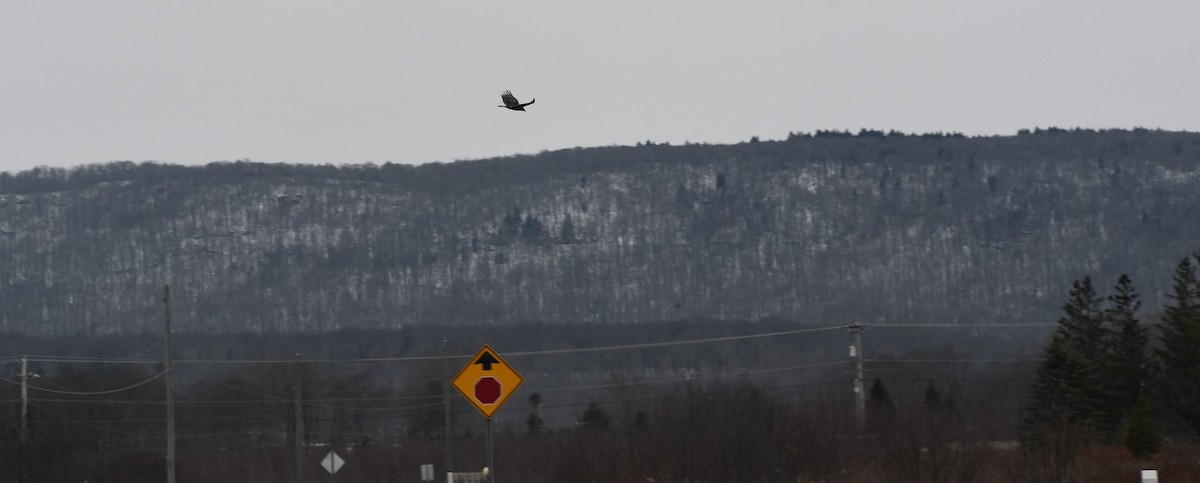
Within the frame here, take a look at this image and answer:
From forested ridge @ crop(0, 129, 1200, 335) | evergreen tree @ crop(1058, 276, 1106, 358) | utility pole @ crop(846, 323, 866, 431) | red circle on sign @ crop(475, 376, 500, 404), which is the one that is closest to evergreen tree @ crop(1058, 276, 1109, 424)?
evergreen tree @ crop(1058, 276, 1106, 358)

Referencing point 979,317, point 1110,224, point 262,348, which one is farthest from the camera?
point 1110,224

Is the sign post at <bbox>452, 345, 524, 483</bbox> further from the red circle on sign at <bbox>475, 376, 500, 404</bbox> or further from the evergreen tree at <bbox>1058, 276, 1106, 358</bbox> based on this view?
the evergreen tree at <bbox>1058, 276, 1106, 358</bbox>

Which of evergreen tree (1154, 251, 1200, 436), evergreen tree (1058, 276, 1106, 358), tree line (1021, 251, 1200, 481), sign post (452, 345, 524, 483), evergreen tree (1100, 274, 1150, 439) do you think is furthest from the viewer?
evergreen tree (1058, 276, 1106, 358)

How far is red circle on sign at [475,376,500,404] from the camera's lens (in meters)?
23.0

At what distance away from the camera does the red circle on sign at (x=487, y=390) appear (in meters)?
23.0

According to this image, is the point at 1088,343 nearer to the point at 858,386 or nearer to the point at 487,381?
the point at 858,386

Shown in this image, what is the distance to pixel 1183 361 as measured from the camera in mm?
42656

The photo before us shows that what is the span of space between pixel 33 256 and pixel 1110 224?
13258 cm

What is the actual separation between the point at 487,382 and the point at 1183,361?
26813 mm

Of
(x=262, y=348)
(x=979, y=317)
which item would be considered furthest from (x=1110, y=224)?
(x=262, y=348)

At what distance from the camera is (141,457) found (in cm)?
6350

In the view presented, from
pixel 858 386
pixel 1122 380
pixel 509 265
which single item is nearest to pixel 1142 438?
pixel 858 386

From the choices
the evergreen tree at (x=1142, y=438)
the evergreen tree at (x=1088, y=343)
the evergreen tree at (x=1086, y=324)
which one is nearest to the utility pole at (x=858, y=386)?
the evergreen tree at (x=1088, y=343)

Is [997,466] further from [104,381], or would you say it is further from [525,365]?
[104,381]
